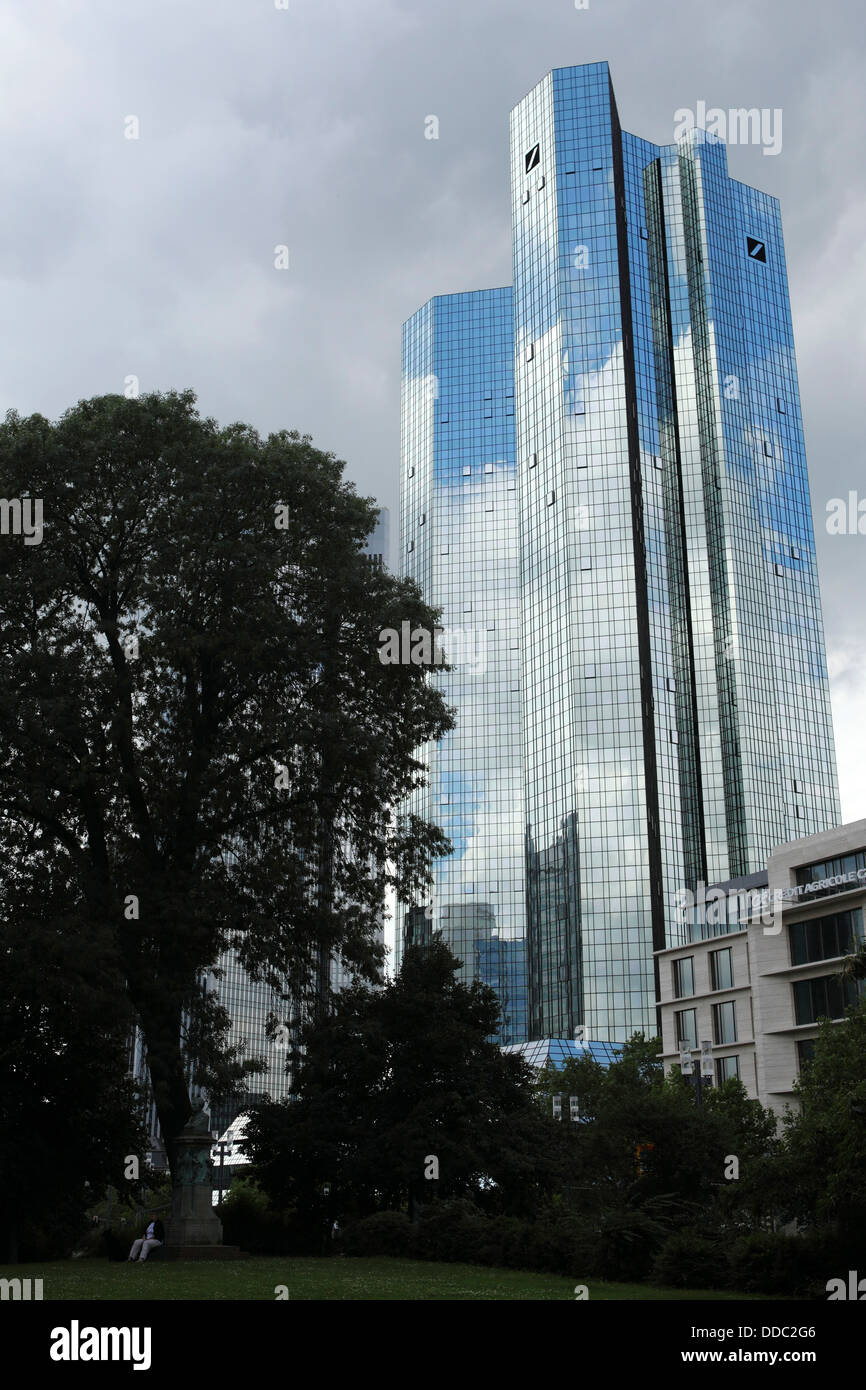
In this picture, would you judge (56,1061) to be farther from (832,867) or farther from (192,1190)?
(832,867)

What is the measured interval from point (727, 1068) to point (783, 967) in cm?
860

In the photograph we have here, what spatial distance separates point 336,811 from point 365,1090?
9.04m

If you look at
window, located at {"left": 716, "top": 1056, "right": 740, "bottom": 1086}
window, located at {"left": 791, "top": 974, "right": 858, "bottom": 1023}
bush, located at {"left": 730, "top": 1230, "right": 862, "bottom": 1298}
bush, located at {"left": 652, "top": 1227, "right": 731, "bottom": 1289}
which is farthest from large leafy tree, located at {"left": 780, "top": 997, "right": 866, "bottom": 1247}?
window, located at {"left": 716, "top": 1056, "right": 740, "bottom": 1086}

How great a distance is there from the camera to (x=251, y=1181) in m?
37.4

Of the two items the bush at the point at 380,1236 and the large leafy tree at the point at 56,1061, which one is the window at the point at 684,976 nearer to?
the bush at the point at 380,1236

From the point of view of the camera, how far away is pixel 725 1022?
75.7 meters

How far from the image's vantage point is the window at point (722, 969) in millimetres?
75938

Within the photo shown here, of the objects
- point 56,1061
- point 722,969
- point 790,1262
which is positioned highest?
point 722,969

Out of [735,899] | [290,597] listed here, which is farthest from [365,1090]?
[735,899]

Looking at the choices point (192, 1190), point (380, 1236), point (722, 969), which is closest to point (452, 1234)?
point (380, 1236)

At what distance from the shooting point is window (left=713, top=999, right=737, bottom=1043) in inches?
2948

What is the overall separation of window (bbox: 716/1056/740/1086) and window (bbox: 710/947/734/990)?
4213 millimetres

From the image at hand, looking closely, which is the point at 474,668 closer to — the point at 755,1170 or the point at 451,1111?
the point at 451,1111

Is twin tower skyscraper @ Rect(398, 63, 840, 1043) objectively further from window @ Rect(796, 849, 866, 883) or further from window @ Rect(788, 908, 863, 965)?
window @ Rect(796, 849, 866, 883)
